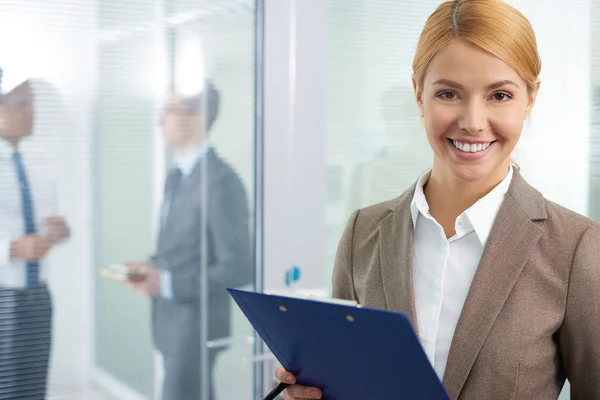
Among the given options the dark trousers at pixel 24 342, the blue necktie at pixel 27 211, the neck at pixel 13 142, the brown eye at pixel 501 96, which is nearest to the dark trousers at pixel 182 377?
→ the dark trousers at pixel 24 342

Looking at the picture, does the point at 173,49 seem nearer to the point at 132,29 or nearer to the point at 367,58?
the point at 132,29

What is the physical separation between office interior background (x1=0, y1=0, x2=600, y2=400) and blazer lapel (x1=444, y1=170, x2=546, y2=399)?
0.90m

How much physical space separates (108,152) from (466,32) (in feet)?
4.00

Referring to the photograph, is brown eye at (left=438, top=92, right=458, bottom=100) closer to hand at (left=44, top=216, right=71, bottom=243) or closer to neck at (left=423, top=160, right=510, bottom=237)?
neck at (left=423, top=160, right=510, bottom=237)

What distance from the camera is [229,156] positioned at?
2.41m

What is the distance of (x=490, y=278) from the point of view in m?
1.37

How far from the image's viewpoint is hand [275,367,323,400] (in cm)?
135

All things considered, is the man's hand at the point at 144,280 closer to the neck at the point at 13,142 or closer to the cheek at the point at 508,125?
the neck at the point at 13,142

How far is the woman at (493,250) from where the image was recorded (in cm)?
132

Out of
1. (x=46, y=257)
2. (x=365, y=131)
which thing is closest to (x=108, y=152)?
(x=46, y=257)

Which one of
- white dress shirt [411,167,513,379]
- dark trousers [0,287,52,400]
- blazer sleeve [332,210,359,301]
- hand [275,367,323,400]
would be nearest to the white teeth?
white dress shirt [411,167,513,379]

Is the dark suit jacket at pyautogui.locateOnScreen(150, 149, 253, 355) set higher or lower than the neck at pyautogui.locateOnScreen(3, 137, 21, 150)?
lower

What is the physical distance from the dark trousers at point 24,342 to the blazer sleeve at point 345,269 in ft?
2.97

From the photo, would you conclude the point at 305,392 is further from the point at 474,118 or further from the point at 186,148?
the point at 186,148
